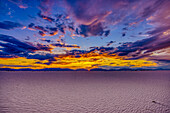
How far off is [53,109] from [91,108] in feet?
15.9

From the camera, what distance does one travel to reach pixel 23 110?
1119 centimetres

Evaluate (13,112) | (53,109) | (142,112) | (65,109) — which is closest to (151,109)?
(142,112)

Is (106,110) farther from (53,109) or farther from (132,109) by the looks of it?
(53,109)

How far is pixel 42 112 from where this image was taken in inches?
427

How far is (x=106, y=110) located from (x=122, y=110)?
6.57ft

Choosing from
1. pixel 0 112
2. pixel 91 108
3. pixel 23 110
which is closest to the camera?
pixel 0 112

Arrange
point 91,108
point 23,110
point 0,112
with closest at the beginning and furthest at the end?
point 0,112 → point 23,110 → point 91,108

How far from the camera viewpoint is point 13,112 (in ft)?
34.9

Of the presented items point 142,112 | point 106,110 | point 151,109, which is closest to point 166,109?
point 151,109

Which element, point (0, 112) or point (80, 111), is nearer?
point (0, 112)

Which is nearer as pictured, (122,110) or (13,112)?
(13,112)

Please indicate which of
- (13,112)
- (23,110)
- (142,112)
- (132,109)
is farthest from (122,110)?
(13,112)

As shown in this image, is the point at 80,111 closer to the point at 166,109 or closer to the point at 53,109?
the point at 53,109

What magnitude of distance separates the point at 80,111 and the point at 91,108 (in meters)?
1.60
